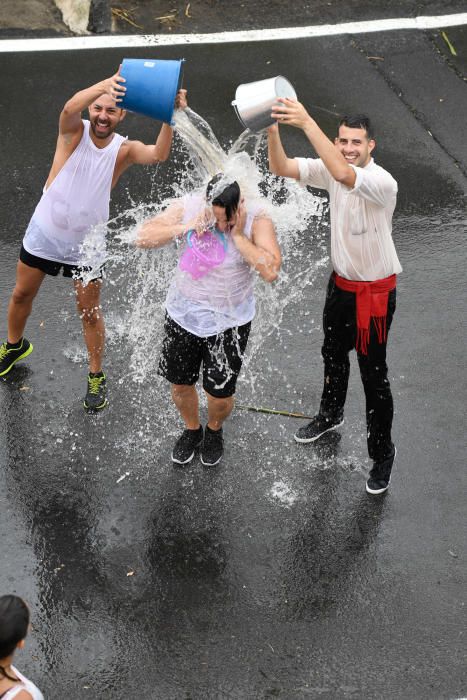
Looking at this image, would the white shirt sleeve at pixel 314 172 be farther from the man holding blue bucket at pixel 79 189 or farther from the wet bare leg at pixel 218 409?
the wet bare leg at pixel 218 409

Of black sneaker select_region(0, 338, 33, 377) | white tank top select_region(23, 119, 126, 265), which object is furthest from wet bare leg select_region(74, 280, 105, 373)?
black sneaker select_region(0, 338, 33, 377)

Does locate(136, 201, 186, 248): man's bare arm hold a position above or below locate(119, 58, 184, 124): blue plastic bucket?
below

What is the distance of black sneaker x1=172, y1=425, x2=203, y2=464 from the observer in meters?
5.19

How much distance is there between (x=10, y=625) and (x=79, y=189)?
2.51 m

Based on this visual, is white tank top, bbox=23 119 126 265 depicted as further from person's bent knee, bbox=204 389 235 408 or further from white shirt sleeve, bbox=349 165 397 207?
white shirt sleeve, bbox=349 165 397 207

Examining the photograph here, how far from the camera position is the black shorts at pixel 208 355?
4.68 meters

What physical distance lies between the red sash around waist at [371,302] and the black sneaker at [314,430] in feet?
2.67

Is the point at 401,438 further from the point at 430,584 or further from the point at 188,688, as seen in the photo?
the point at 188,688

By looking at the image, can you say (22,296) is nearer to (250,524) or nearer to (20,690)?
(250,524)

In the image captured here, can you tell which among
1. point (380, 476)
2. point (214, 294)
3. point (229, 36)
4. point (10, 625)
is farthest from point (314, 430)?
point (229, 36)

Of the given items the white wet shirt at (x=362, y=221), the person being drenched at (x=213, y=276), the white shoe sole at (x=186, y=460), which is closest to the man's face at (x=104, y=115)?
the person being drenched at (x=213, y=276)

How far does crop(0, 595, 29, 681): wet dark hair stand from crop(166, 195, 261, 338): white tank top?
5.96 feet

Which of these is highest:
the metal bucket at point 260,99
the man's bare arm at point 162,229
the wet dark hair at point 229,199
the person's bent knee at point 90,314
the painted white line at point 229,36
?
the metal bucket at point 260,99

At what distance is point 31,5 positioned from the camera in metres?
9.03
